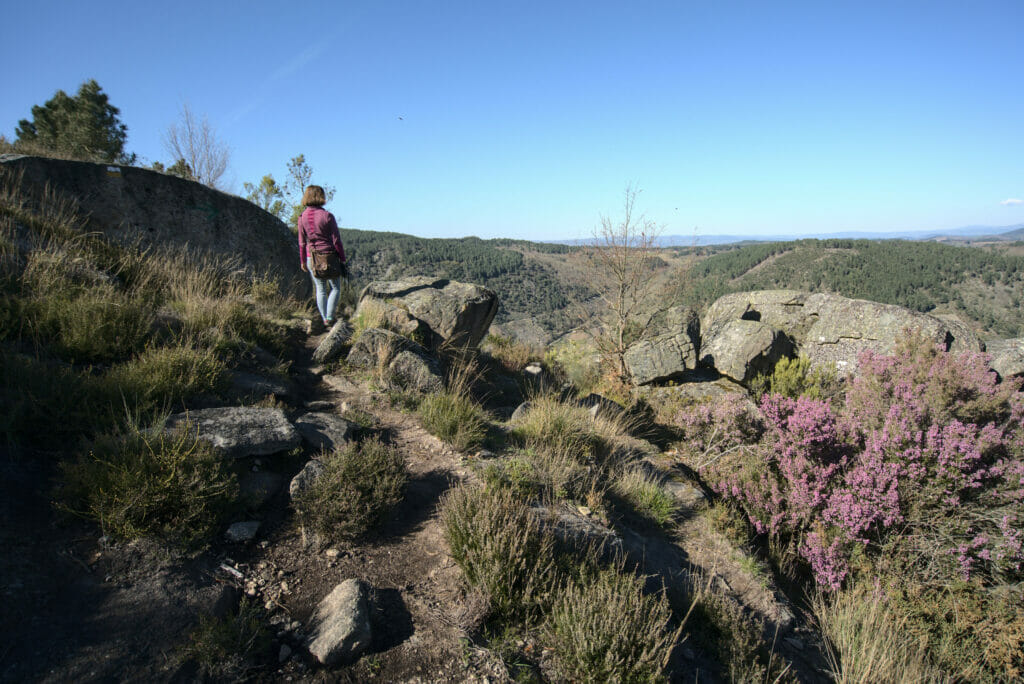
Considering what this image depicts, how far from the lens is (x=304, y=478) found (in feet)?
12.1

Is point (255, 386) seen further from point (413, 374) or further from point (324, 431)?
point (413, 374)

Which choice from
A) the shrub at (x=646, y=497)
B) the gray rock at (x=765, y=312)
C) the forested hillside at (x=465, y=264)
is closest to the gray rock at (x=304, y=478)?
the shrub at (x=646, y=497)

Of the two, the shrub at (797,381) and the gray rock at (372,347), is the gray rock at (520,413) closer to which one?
the gray rock at (372,347)

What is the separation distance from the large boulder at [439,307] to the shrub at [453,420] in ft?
6.88

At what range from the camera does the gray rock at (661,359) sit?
11234 mm

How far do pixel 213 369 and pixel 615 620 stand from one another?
4.46 metres

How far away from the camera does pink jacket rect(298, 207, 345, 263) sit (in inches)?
275

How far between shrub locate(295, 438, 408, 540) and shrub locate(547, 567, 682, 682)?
1566 mm

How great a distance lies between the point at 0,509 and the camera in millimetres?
2740

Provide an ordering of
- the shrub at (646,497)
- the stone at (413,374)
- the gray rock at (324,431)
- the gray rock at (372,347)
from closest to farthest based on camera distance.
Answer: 1. the gray rock at (324,431)
2. the shrub at (646,497)
3. the stone at (413,374)
4. the gray rock at (372,347)

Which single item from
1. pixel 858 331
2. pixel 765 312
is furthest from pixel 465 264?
pixel 858 331

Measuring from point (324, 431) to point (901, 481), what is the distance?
6705 mm

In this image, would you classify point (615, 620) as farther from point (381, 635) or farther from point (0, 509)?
point (0, 509)

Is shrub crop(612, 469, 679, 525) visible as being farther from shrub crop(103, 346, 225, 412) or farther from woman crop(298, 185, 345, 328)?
woman crop(298, 185, 345, 328)
